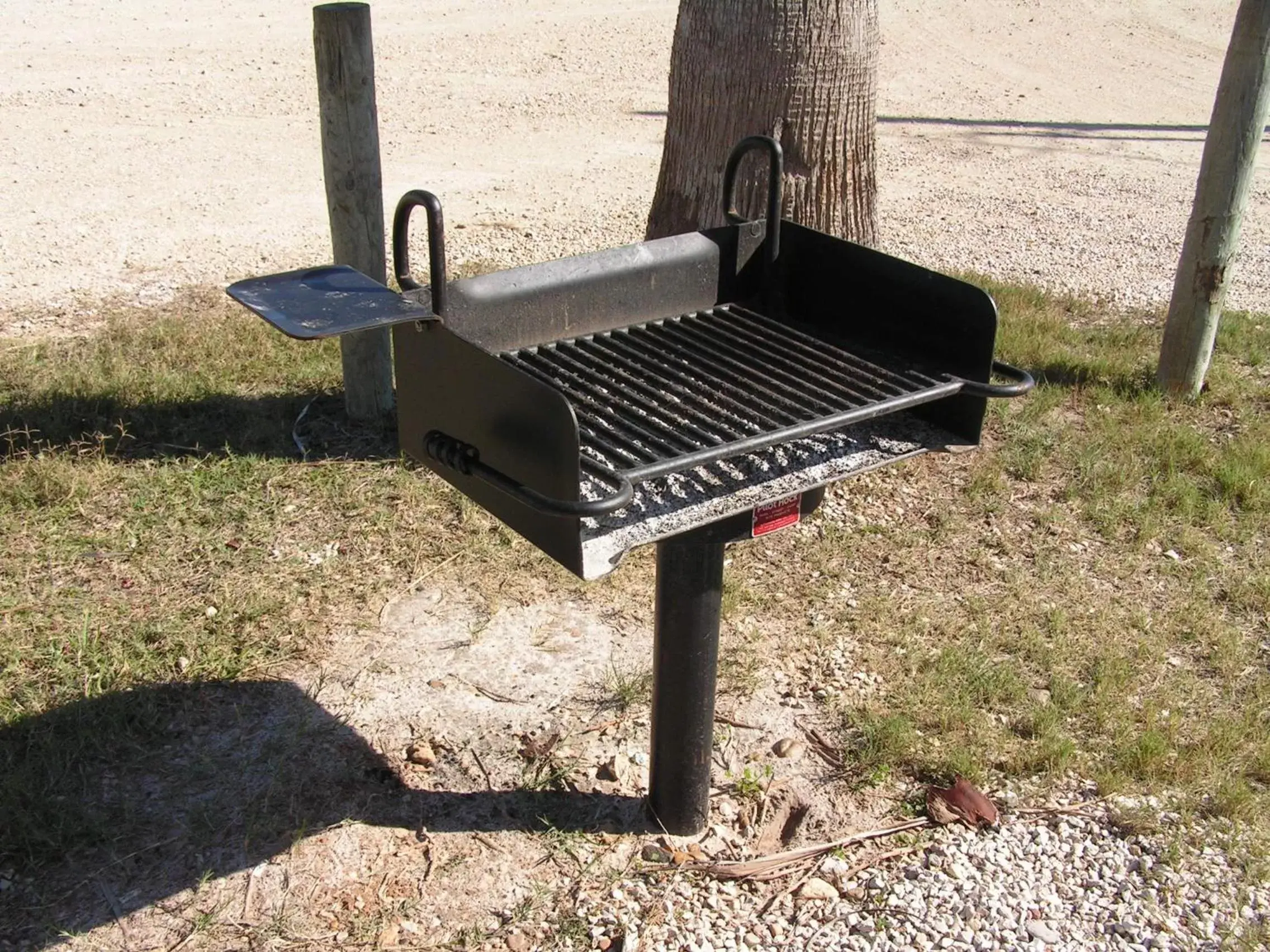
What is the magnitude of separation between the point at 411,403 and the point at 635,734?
1332mm

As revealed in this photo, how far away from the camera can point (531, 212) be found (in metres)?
7.43

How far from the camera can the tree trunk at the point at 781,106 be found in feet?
13.6

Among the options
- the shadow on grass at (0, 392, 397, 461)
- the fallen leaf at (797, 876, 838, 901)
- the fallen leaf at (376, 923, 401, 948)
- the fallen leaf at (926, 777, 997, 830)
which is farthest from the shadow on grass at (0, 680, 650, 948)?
the shadow on grass at (0, 392, 397, 461)

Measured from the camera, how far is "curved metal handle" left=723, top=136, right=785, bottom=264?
8.89ft

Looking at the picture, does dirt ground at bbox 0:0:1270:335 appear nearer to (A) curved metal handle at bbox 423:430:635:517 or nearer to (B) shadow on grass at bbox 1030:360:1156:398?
(B) shadow on grass at bbox 1030:360:1156:398

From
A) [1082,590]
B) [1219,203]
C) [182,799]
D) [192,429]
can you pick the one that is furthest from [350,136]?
[1219,203]

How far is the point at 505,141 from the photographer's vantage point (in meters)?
9.24

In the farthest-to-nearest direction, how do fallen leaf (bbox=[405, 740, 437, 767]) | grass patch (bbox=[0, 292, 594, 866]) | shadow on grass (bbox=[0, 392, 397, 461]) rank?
shadow on grass (bbox=[0, 392, 397, 461]), grass patch (bbox=[0, 292, 594, 866]), fallen leaf (bbox=[405, 740, 437, 767])

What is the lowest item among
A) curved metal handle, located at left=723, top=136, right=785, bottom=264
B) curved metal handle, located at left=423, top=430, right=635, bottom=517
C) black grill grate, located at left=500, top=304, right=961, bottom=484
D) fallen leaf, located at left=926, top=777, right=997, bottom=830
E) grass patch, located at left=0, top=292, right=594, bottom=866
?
fallen leaf, located at left=926, top=777, right=997, bottom=830

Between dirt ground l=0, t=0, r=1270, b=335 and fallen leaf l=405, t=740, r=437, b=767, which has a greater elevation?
dirt ground l=0, t=0, r=1270, b=335

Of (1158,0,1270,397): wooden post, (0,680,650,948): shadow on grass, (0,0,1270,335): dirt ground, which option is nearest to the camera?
(0,680,650,948): shadow on grass

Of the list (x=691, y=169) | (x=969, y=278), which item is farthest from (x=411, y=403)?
(x=969, y=278)

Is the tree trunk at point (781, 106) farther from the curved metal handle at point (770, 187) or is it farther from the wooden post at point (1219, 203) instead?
the wooden post at point (1219, 203)

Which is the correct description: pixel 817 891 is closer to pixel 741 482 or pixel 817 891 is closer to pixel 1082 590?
pixel 741 482
